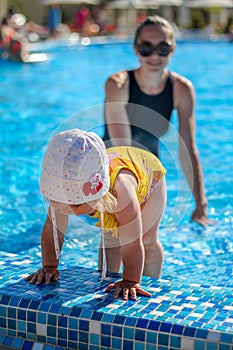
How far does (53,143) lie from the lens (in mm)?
2900

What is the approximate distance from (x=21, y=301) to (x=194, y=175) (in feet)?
6.97

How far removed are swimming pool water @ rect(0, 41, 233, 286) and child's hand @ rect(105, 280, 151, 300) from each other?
843mm

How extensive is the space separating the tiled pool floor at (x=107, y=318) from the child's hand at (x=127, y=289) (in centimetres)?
3

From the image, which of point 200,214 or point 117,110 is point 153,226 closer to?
point 117,110

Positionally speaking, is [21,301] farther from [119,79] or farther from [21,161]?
[21,161]

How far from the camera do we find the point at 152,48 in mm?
4645

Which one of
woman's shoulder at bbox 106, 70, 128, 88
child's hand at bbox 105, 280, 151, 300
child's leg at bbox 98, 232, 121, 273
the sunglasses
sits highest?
the sunglasses

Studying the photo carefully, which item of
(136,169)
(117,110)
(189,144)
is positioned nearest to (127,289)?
(136,169)

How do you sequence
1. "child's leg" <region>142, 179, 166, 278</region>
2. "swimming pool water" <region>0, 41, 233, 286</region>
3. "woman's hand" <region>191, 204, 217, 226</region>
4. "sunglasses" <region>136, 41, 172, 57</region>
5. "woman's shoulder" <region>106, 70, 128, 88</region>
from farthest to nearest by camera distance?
"swimming pool water" <region>0, 41, 233, 286</region>, "woman's hand" <region>191, 204, 217, 226</region>, "sunglasses" <region>136, 41, 172, 57</region>, "woman's shoulder" <region>106, 70, 128, 88</region>, "child's leg" <region>142, 179, 166, 278</region>

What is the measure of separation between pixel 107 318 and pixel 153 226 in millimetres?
873

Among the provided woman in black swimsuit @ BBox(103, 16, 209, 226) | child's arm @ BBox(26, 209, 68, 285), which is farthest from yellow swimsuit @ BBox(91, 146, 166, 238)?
woman in black swimsuit @ BBox(103, 16, 209, 226)

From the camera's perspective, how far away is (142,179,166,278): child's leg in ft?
11.5

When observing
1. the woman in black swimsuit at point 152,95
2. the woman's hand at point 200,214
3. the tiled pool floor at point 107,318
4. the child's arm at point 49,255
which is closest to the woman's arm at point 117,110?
the woman in black swimsuit at point 152,95

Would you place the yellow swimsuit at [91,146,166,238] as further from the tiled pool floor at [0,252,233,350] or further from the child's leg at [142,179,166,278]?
the tiled pool floor at [0,252,233,350]
